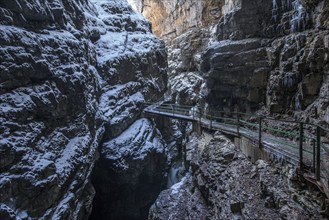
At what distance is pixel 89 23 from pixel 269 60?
38.4 feet

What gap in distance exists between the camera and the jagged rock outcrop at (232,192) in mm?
5469

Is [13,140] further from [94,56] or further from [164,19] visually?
[164,19]

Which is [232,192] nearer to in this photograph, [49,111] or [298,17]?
[49,111]

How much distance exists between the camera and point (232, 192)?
756cm

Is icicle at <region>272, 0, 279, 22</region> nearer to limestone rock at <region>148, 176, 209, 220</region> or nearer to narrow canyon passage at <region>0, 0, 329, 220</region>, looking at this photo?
narrow canyon passage at <region>0, 0, 329, 220</region>

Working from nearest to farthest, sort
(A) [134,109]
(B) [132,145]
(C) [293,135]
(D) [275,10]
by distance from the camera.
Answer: (C) [293,135] → (D) [275,10] → (B) [132,145] → (A) [134,109]

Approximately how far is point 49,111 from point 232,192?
23.2 feet

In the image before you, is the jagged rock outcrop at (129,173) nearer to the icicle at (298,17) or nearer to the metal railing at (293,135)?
the metal railing at (293,135)

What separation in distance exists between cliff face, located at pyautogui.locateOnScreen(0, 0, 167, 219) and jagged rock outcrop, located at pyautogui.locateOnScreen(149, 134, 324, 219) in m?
4.19

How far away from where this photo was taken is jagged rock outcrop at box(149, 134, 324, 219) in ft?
17.9

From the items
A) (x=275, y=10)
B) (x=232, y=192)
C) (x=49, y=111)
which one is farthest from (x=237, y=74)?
(x=49, y=111)

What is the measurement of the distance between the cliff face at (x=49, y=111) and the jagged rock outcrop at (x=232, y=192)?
13.7ft

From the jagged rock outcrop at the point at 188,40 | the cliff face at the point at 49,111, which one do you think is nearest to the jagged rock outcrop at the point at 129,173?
the cliff face at the point at 49,111

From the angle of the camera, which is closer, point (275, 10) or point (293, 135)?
point (293, 135)
